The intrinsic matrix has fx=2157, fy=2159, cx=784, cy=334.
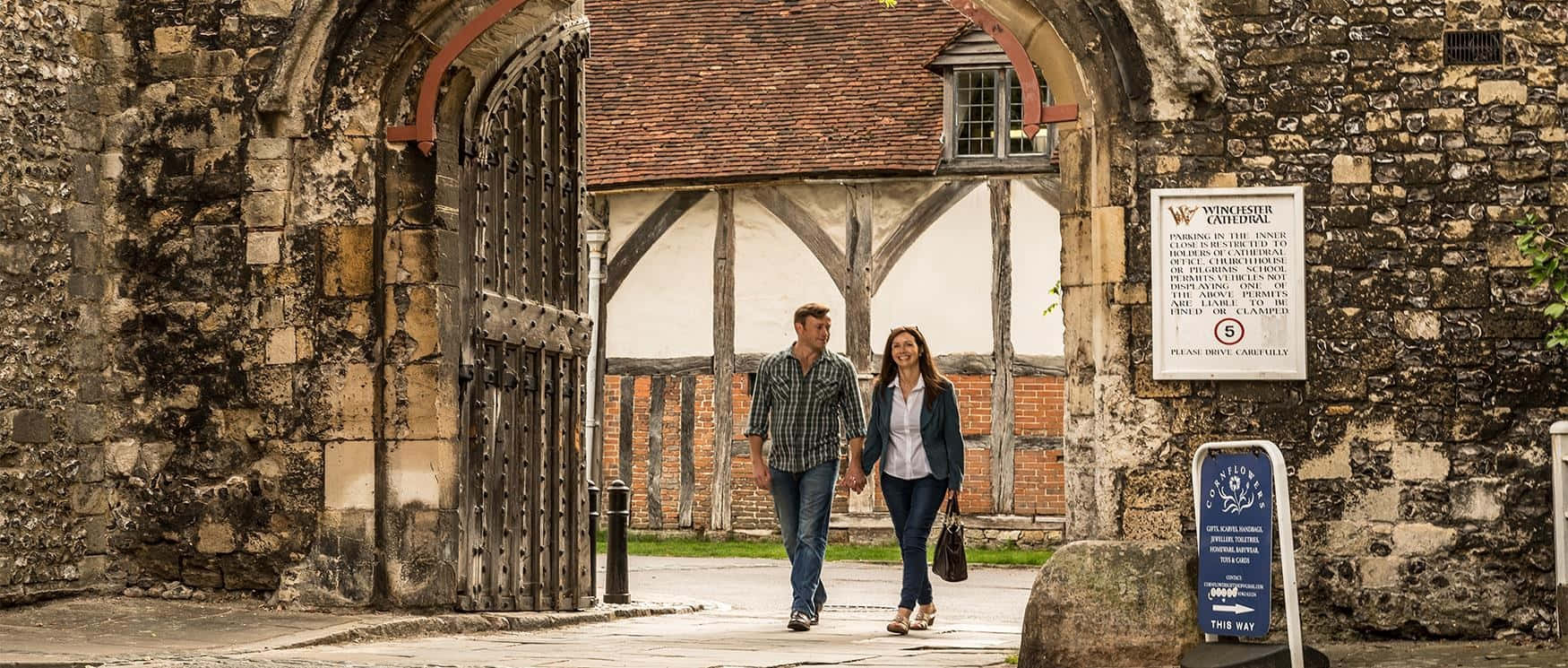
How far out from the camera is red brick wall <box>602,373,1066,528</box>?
1923 centimetres

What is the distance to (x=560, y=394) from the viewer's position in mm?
10695

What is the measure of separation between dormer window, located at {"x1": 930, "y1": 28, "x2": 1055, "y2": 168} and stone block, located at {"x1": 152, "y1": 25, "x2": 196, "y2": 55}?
10.8m

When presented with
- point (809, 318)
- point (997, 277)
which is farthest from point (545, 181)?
point (997, 277)

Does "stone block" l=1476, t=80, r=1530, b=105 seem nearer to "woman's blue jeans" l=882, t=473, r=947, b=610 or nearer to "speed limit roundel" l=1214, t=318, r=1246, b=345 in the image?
"speed limit roundel" l=1214, t=318, r=1246, b=345

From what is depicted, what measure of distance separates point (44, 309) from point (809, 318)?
10.8ft

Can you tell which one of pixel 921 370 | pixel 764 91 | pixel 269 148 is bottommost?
pixel 921 370

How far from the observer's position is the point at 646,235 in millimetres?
20438

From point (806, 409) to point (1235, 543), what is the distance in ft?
9.73

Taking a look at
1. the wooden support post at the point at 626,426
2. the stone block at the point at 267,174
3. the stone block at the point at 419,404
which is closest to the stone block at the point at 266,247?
the stone block at the point at 267,174

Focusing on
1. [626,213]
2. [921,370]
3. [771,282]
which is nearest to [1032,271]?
[771,282]

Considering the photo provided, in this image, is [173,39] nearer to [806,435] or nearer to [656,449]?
[806,435]

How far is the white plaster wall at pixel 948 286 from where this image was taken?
19328mm

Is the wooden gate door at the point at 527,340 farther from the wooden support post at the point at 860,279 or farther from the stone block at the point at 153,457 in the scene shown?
the wooden support post at the point at 860,279

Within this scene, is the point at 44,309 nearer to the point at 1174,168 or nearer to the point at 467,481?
the point at 467,481
